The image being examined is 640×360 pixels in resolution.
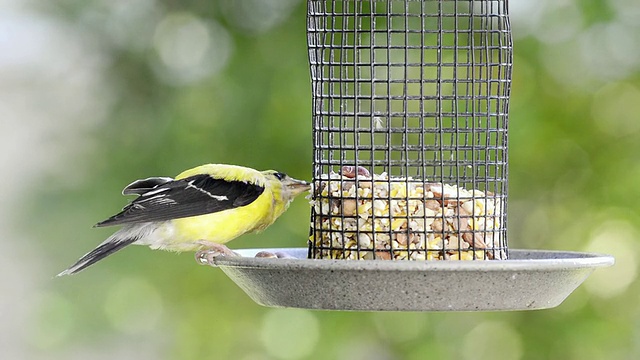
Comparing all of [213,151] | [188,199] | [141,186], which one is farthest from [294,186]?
[213,151]

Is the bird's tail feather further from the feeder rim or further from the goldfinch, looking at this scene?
the feeder rim

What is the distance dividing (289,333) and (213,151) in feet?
4.61

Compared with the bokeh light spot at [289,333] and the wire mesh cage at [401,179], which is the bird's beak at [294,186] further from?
the bokeh light spot at [289,333]

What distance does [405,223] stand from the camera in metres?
3.94

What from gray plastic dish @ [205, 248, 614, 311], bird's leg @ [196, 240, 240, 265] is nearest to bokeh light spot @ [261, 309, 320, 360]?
bird's leg @ [196, 240, 240, 265]

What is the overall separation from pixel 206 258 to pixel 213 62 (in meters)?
2.79

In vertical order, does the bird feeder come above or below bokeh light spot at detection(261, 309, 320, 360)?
above

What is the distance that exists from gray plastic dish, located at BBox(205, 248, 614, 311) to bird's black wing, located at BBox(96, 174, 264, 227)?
3.13 feet

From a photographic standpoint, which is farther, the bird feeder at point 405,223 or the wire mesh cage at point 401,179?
the wire mesh cage at point 401,179

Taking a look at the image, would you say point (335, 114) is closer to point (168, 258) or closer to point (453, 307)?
point (453, 307)

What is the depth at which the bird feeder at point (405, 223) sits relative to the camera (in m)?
3.26

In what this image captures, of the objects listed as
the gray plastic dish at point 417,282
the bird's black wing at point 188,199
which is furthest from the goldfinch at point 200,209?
the gray plastic dish at point 417,282

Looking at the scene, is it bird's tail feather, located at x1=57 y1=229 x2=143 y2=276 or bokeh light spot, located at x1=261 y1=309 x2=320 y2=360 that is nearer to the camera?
bird's tail feather, located at x1=57 y1=229 x2=143 y2=276

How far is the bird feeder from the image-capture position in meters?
3.26
